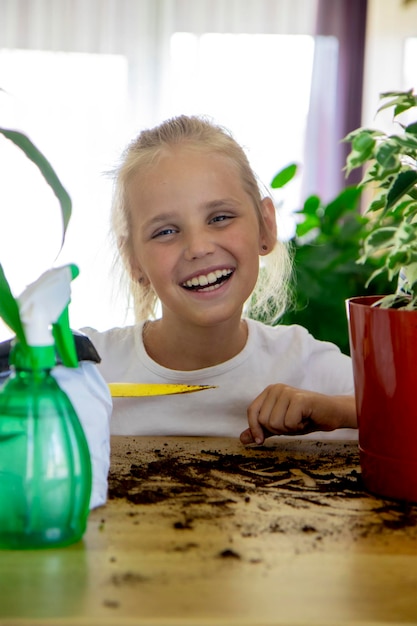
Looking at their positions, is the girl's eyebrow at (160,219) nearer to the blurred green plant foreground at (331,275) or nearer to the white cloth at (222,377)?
the white cloth at (222,377)

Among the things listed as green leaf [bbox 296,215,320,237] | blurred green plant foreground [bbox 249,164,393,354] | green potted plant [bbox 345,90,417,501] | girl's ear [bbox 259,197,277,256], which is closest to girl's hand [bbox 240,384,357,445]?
green potted plant [bbox 345,90,417,501]

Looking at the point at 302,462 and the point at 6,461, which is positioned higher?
the point at 6,461

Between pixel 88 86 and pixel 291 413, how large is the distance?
3417 millimetres

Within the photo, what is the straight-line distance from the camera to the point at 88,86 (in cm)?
421

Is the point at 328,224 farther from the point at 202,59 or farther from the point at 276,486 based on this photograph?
the point at 276,486

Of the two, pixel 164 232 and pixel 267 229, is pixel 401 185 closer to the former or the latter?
pixel 164 232

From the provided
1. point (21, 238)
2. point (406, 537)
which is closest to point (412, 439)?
point (406, 537)

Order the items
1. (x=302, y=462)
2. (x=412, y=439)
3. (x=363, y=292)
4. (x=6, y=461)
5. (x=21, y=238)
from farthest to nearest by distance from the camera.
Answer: (x=21, y=238)
(x=363, y=292)
(x=302, y=462)
(x=412, y=439)
(x=6, y=461)

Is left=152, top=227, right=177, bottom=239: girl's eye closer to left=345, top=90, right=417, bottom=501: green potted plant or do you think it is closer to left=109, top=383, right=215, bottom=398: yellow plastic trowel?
left=109, top=383, right=215, bottom=398: yellow plastic trowel

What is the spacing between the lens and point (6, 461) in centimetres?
65

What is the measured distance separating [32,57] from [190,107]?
832 mm

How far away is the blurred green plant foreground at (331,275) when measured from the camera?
8.76 feet

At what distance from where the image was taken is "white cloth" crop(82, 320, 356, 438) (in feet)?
4.83

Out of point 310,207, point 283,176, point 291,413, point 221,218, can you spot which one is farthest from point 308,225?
point 291,413
